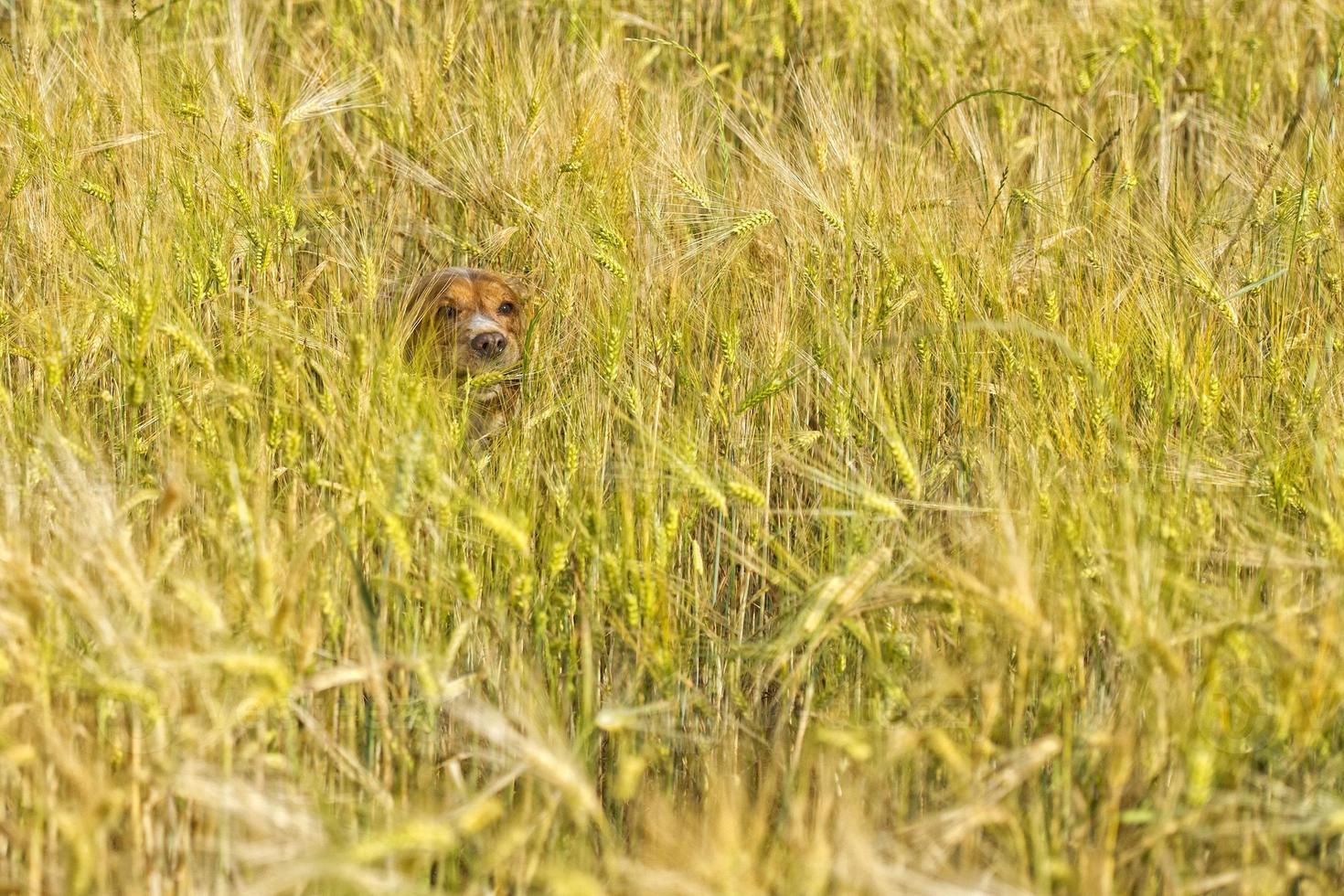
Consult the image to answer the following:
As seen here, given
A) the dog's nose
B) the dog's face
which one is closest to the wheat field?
the dog's face

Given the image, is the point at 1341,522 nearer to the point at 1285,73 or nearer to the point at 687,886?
the point at 687,886

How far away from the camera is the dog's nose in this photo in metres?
3.80

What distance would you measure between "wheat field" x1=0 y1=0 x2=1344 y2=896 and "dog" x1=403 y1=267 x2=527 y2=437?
0.29ft

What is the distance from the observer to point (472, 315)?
3904 mm

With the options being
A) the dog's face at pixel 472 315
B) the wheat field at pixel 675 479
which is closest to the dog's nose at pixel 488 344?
the dog's face at pixel 472 315

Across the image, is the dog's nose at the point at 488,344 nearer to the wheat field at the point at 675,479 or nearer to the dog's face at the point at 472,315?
the dog's face at the point at 472,315

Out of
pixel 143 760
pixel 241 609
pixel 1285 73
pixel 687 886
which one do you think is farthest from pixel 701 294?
pixel 1285 73

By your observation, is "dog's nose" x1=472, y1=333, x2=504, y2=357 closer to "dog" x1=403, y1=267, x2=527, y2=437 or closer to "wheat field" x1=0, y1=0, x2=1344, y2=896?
"dog" x1=403, y1=267, x2=527, y2=437

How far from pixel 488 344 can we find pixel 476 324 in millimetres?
62

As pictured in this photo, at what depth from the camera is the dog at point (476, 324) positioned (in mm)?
3818

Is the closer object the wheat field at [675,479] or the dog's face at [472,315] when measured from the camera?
the wheat field at [675,479]

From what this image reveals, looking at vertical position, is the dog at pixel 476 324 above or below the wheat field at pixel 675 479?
below

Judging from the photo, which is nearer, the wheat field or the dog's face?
the wheat field

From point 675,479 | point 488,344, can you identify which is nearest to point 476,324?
point 488,344
